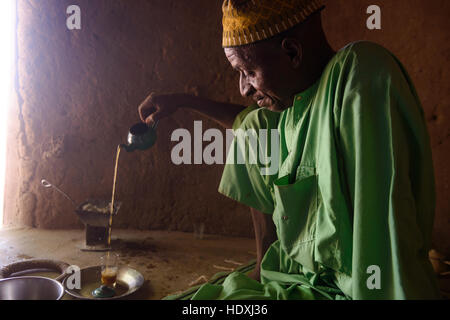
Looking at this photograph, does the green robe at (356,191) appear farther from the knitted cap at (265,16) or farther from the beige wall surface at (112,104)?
the beige wall surface at (112,104)

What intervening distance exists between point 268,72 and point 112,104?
216 centimetres

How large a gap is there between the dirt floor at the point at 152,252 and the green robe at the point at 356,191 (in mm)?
1054

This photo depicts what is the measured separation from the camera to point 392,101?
3.59 ft

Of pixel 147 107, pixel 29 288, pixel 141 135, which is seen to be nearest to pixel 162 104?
pixel 147 107

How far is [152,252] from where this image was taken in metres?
2.80

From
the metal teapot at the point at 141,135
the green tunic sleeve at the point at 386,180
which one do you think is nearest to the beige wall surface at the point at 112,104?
the metal teapot at the point at 141,135

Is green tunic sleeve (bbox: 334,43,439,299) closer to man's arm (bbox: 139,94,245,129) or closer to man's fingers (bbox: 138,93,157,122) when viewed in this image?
man's arm (bbox: 139,94,245,129)

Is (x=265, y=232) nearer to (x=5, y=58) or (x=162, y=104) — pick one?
(x=162, y=104)

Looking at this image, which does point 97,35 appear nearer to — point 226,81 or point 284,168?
point 226,81

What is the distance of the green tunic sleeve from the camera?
40.7 inches

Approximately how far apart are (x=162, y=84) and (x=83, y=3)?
3.00 feet
